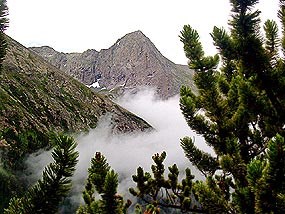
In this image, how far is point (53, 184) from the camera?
8.86ft

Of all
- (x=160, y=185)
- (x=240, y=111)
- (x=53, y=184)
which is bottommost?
(x=53, y=184)

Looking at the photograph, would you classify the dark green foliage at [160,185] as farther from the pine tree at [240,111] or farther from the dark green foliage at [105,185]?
the dark green foliage at [105,185]

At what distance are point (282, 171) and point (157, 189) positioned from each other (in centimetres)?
580

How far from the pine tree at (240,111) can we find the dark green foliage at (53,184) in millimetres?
2542

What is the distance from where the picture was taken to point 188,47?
320 inches

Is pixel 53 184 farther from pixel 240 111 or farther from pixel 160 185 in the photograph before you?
pixel 160 185

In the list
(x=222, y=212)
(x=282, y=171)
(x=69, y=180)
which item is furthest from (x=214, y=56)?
(x=69, y=180)

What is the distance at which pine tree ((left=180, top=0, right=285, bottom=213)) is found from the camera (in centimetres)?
589

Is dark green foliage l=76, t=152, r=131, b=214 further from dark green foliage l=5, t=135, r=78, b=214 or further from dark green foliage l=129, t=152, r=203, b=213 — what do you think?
dark green foliage l=129, t=152, r=203, b=213

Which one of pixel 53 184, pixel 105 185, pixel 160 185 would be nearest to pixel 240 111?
pixel 160 185

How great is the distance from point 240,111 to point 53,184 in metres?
6.54


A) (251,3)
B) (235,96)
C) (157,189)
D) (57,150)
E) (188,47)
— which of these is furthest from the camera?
(157,189)

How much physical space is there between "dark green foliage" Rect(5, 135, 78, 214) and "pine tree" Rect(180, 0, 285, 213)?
8.34ft

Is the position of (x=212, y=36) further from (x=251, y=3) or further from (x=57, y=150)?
(x=57, y=150)
